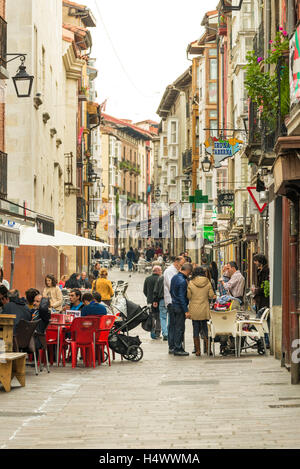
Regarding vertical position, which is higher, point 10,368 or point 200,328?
point 200,328

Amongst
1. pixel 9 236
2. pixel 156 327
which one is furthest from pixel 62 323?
pixel 156 327

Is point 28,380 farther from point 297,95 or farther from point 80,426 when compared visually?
point 297,95

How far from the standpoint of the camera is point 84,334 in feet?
55.8

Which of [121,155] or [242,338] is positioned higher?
[121,155]

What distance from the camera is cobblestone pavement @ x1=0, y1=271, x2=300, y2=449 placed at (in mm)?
9398

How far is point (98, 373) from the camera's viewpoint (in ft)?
53.1

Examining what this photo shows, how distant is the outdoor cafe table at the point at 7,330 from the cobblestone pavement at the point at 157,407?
58 centimetres

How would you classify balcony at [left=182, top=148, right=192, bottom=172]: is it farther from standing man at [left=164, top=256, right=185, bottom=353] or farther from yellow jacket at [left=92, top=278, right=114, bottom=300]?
standing man at [left=164, top=256, right=185, bottom=353]

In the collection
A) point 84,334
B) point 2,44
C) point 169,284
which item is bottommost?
point 84,334

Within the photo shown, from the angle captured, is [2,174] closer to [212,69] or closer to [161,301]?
[161,301]

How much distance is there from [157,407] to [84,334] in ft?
17.4
